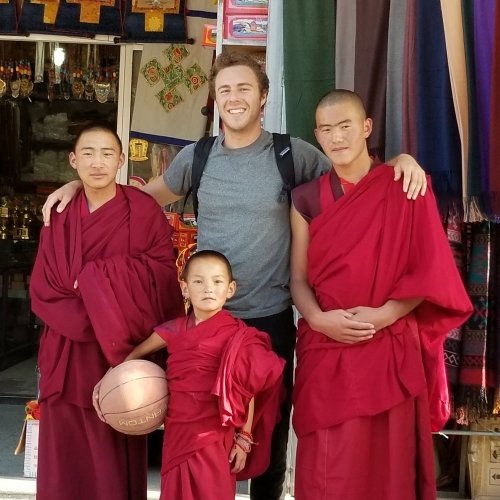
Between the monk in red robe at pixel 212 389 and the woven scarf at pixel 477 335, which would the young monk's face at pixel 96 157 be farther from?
the woven scarf at pixel 477 335

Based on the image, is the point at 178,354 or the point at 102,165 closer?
the point at 178,354

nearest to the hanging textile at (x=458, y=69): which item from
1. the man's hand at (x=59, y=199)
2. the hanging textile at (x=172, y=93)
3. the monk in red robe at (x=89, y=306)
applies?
the monk in red robe at (x=89, y=306)

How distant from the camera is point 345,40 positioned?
3.48 meters

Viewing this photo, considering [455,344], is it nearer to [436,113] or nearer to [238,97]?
[436,113]

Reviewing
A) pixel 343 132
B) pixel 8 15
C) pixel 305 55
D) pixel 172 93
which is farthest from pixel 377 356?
pixel 8 15

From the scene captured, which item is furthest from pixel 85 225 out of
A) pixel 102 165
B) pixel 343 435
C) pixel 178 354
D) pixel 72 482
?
pixel 343 435

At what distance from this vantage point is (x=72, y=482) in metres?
3.03

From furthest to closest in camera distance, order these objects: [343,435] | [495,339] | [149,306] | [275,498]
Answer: [495,339] → [275,498] → [149,306] → [343,435]

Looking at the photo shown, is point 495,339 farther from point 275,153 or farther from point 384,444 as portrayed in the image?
point 275,153

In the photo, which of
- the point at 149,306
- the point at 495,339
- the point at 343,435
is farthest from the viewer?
the point at 495,339

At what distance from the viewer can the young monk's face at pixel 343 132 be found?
2.78 metres

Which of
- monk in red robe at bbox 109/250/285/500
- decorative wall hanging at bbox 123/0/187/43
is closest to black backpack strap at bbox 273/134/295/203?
monk in red robe at bbox 109/250/285/500

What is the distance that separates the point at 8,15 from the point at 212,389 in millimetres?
3709

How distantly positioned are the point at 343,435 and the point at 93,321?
99 centimetres
